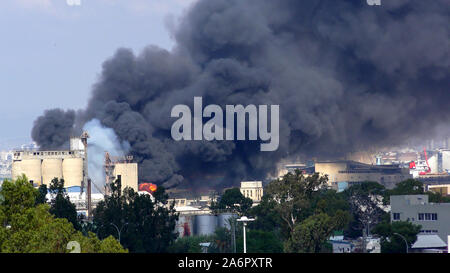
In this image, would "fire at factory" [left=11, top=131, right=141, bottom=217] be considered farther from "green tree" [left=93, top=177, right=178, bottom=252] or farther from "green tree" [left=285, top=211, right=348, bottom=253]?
"green tree" [left=285, top=211, right=348, bottom=253]

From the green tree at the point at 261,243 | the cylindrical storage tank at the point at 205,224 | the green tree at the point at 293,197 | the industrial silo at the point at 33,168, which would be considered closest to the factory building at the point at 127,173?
the industrial silo at the point at 33,168

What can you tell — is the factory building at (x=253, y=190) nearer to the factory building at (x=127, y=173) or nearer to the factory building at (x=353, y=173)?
the factory building at (x=127, y=173)

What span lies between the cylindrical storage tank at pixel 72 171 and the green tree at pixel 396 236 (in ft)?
175

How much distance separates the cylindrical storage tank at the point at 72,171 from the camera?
95.8 meters

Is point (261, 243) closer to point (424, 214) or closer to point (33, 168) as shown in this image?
point (424, 214)

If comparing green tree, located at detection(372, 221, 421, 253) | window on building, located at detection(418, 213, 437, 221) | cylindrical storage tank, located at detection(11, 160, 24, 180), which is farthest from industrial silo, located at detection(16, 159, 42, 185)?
green tree, located at detection(372, 221, 421, 253)

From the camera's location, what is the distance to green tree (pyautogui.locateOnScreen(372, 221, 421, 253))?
156ft

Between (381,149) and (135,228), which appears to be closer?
(135,228)

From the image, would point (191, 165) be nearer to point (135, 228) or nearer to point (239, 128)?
point (239, 128)

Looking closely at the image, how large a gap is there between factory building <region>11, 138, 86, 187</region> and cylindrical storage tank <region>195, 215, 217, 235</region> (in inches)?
1009

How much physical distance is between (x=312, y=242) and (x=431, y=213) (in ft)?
42.7
